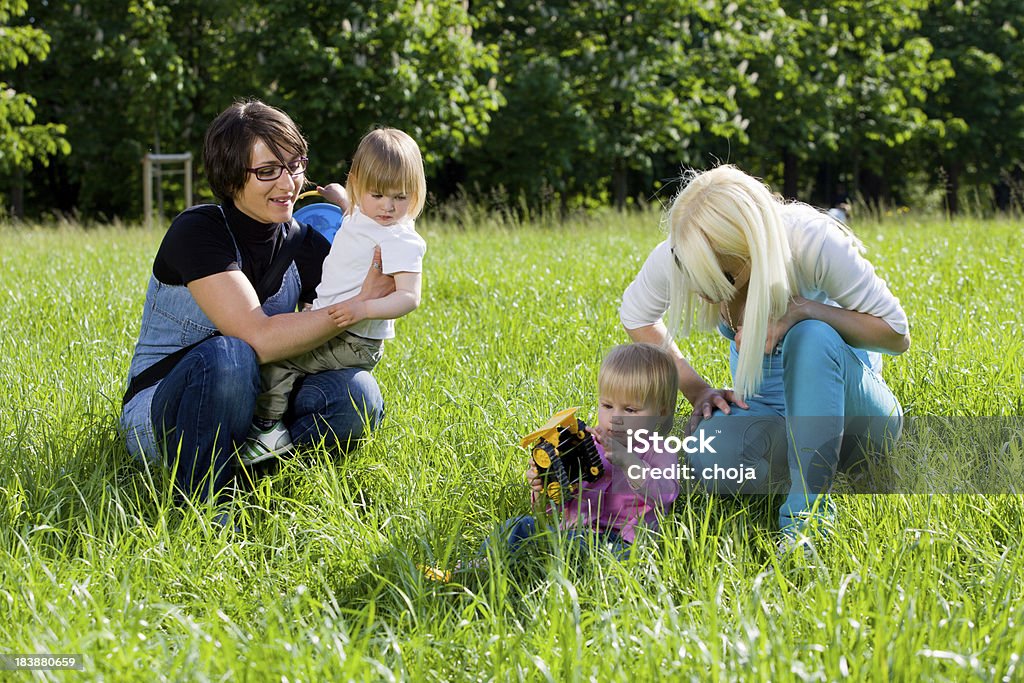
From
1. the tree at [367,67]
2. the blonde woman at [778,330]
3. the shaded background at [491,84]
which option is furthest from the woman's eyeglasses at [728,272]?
the tree at [367,67]

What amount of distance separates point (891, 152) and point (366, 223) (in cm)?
2343

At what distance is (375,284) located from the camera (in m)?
3.01

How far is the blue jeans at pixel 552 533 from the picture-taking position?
2385 millimetres

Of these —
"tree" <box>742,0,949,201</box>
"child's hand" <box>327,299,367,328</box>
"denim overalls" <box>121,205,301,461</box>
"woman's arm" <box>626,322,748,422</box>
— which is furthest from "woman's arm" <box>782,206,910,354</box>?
"tree" <box>742,0,949,201</box>

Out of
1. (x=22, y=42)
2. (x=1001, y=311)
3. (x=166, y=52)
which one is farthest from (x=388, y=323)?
(x=166, y=52)

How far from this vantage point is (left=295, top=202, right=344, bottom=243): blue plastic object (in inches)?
134

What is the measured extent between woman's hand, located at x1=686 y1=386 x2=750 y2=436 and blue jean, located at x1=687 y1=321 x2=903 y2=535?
0.03 metres

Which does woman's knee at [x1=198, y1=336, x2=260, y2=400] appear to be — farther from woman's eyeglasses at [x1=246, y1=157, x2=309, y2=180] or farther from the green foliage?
the green foliage

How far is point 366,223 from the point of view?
10.2ft

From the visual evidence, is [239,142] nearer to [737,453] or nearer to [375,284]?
[375,284]

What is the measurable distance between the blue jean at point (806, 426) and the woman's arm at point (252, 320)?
1.17m

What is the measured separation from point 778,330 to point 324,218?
1.59 meters

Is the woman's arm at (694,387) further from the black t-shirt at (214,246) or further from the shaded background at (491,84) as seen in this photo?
the shaded background at (491,84)

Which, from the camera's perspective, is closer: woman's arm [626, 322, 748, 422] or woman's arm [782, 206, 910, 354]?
woman's arm [782, 206, 910, 354]
